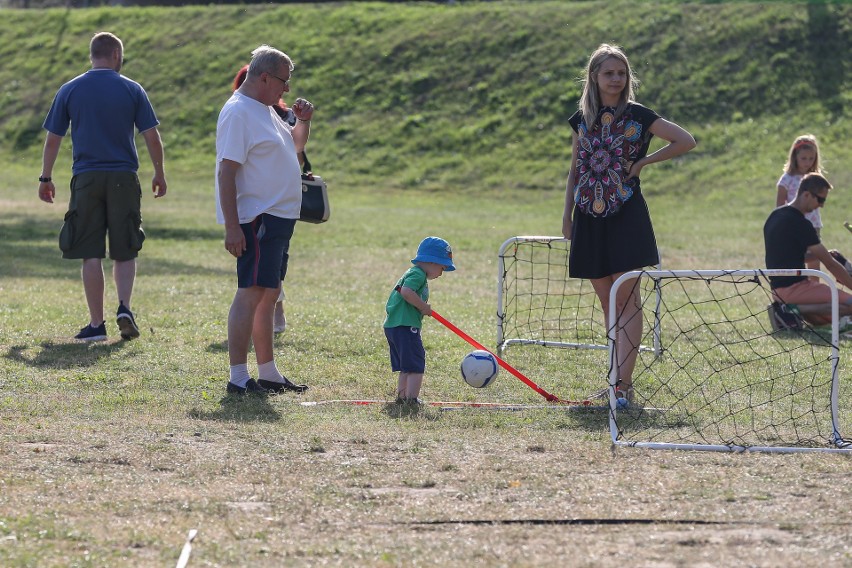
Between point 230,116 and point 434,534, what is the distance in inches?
124

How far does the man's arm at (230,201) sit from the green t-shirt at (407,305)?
88 centimetres

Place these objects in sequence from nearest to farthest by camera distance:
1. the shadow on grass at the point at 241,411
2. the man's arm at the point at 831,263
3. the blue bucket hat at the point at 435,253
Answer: the shadow on grass at the point at 241,411 < the blue bucket hat at the point at 435,253 < the man's arm at the point at 831,263

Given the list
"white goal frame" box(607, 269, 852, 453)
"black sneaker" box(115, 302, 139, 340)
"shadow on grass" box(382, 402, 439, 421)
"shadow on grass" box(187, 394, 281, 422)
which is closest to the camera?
"white goal frame" box(607, 269, 852, 453)

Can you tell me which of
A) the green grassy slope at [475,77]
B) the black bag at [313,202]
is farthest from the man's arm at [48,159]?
the green grassy slope at [475,77]

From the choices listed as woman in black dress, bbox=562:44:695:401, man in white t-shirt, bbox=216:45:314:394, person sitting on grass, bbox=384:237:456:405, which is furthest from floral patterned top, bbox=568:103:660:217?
man in white t-shirt, bbox=216:45:314:394

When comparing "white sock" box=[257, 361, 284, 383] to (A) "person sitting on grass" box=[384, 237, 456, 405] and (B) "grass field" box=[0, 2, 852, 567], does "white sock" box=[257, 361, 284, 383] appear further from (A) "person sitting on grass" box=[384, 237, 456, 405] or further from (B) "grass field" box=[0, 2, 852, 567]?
(A) "person sitting on grass" box=[384, 237, 456, 405]

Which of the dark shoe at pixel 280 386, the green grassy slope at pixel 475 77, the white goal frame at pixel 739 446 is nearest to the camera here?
the white goal frame at pixel 739 446

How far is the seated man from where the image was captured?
924 cm

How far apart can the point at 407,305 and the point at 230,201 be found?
3.60ft

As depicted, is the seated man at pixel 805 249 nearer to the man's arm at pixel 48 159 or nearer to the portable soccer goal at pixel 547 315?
the portable soccer goal at pixel 547 315

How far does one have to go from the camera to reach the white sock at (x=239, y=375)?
21.7ft

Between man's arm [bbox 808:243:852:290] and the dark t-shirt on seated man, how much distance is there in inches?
2.0

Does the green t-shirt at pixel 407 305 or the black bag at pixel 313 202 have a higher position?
the black bag at pixel 313 202

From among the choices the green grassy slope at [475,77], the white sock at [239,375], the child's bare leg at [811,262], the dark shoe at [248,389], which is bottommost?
the dark shoe at [248,389]
